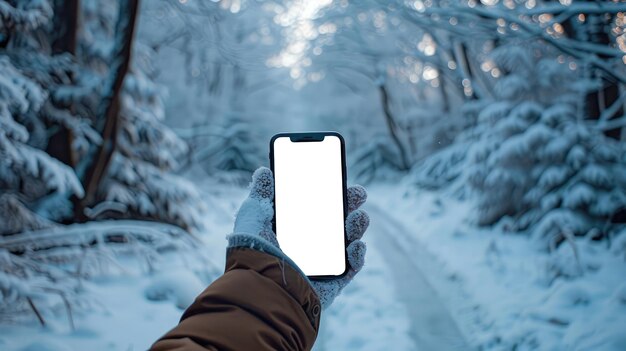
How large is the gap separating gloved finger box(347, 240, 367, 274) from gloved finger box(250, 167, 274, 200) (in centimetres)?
20

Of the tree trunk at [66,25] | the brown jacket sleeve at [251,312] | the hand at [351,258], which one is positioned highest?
the tree trunk at [66,25]

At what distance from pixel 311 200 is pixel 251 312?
511 mm

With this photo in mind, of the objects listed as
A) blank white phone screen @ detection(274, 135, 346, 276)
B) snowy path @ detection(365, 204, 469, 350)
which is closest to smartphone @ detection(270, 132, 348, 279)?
blank white phone screen @ detection(274, 135, 346, 276)

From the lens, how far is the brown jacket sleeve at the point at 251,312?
0.55 m

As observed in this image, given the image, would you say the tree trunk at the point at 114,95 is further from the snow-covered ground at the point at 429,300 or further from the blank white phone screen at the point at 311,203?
the blank white phone screen at the point at 311,203

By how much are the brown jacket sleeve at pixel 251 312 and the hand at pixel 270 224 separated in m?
0.18

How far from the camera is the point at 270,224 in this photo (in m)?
0.94

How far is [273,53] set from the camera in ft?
6.09

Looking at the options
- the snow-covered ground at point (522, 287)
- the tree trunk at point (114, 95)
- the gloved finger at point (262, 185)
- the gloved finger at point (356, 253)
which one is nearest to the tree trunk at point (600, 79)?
the snow-covered ground at point (522, 287)

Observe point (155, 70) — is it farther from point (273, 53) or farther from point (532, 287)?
point (532, 287)

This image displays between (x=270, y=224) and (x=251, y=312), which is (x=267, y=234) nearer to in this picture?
(x=270, y=224)

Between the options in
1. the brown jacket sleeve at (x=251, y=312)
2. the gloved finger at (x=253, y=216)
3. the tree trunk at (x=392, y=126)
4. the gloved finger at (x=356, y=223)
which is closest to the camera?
the brown jacket sleeve at (x=251, y=312)

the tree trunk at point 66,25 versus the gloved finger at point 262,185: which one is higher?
the tree trunk at point 66,25

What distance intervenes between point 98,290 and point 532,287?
55.5 inches
